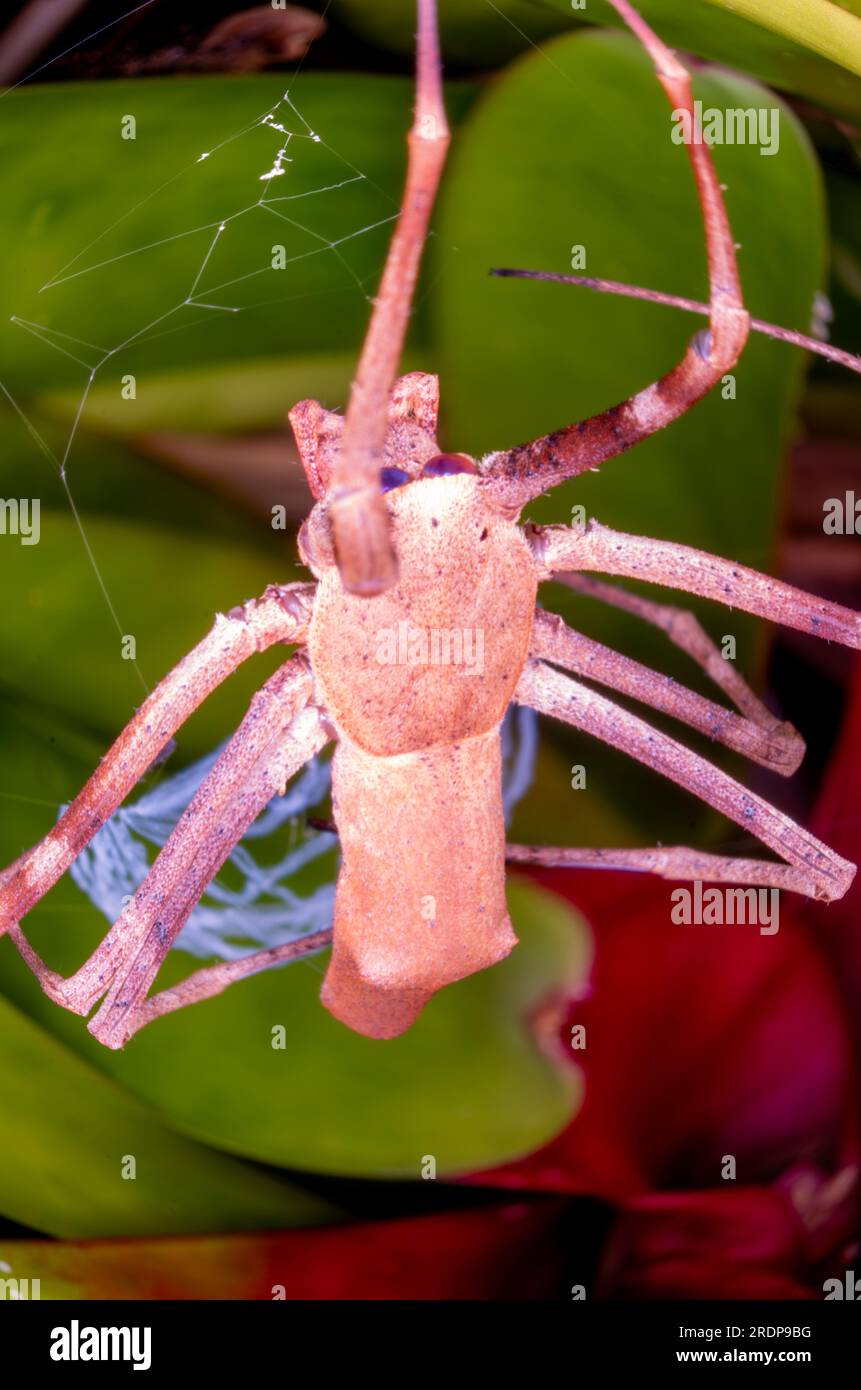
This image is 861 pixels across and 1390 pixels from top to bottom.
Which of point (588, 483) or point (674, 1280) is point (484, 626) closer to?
point (588, 483)

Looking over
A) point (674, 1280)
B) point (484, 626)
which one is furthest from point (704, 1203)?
point (484, 626)

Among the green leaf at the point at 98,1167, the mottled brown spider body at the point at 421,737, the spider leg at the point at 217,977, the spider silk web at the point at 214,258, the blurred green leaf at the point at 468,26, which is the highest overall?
the blurred green leaf at the point at 468,26

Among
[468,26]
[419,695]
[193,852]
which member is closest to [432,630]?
[419,695]

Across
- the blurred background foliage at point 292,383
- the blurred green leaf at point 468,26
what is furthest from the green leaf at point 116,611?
the blurred green leaf at point 468,26

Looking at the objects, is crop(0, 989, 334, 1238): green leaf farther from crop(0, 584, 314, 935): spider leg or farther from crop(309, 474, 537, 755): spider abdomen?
crop(309, 474, 537, 755): spider abdomen

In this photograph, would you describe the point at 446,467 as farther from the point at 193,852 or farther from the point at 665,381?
the point at 193,852

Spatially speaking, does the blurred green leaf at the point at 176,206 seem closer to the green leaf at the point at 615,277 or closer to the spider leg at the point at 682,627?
the green leaf at the point at 615,277

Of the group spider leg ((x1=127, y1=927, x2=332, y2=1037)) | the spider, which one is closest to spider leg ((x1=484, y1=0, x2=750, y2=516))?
the spider
